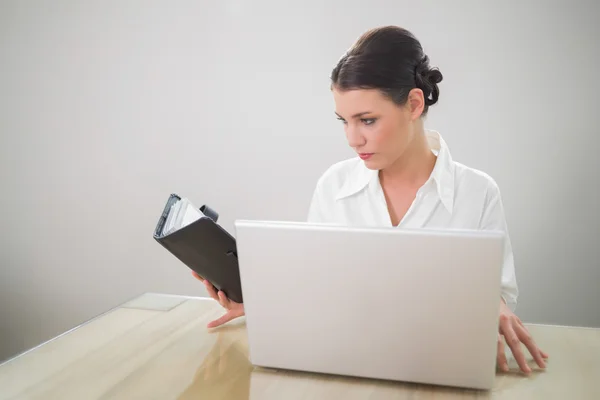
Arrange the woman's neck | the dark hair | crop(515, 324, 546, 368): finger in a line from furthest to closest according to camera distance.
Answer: the woman's neck < the dark hair < crop(515, 324, 546, 368): finger

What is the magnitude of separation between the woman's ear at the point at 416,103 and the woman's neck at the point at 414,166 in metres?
0.09

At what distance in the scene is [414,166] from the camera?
1846 millimetres

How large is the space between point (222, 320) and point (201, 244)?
258 millimetres

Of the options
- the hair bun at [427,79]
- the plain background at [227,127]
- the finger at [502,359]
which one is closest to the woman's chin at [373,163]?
the hair bun at [427,79]

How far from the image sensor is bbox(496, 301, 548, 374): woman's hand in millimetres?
1111

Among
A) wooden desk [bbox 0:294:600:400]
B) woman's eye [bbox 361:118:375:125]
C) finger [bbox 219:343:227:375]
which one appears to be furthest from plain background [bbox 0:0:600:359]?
finger [bbox 219:343:227:375]

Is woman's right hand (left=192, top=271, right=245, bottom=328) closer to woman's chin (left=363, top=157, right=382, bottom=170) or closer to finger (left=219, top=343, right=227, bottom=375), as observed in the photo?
finger (left=219, top=343, right=227, bottom=375)

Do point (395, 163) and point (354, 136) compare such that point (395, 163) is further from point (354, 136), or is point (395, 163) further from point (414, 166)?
point (354, 136)

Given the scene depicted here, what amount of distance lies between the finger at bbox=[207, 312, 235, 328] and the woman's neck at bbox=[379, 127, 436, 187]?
78cm

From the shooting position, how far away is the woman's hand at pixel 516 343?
111cm

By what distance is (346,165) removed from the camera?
201cm

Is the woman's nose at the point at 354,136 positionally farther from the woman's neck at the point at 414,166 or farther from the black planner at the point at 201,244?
the black planner at the point at 201,244

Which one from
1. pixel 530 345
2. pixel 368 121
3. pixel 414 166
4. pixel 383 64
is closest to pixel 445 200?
pixel 414 166

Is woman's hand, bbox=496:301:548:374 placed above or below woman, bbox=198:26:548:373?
below
